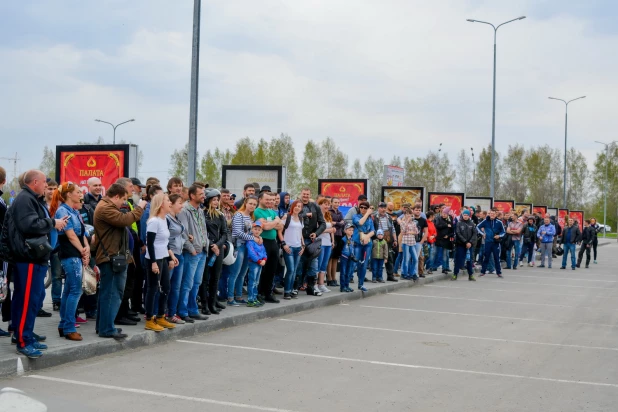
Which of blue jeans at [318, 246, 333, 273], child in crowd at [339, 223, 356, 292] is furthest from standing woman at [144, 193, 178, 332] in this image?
child in crowd at [339, 223, 356, 292]

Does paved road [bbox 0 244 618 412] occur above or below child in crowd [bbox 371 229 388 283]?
below

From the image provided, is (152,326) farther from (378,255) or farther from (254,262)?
(378,255)

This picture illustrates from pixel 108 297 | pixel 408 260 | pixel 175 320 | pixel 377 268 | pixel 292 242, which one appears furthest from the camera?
pixel 408 260

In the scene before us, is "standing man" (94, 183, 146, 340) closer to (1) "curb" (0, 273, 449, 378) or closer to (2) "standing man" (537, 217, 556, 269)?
(1) "curb" (0, 273, 449, 378)

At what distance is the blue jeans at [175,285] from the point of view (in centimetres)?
973

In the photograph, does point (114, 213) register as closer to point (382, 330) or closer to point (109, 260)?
point (109, 260)

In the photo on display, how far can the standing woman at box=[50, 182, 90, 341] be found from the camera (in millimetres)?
8180

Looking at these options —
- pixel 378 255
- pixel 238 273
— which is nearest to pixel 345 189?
pixel 378 255

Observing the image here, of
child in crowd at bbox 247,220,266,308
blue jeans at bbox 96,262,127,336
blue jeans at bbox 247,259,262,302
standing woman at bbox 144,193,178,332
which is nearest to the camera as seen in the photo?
blue jeans at bbox 96,262,127,336

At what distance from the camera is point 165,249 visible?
9102 millimetres

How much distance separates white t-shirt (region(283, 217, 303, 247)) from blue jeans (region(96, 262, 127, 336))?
4801mm

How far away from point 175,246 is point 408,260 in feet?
32.6

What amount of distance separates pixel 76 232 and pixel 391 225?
1002cm

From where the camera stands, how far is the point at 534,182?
81.6 meters
